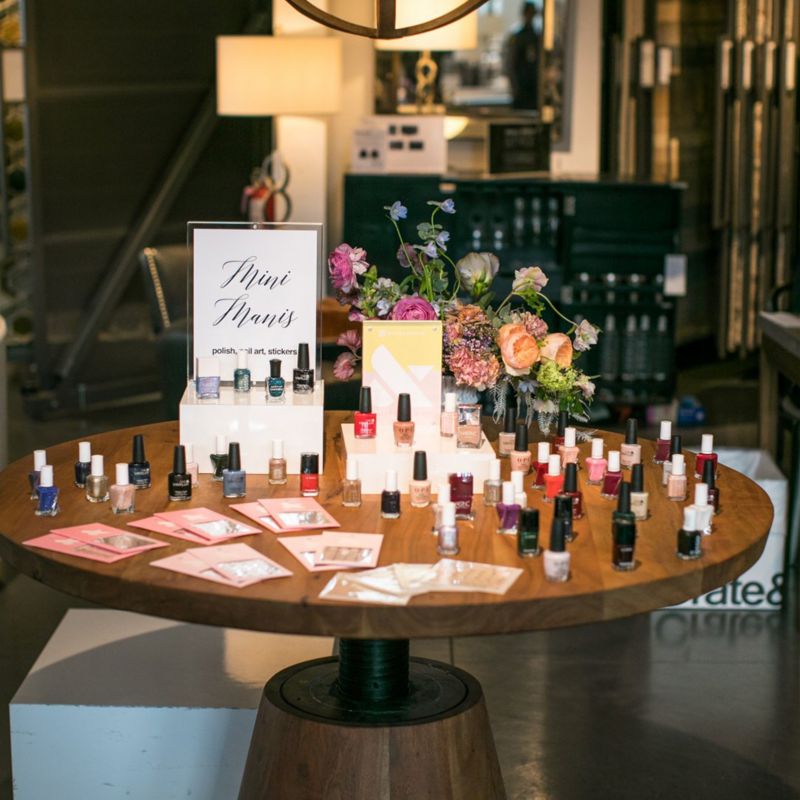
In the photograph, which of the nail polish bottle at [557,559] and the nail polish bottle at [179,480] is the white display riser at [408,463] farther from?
the nail polish bottle at [557,559]

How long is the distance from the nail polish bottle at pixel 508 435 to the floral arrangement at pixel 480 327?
7cm

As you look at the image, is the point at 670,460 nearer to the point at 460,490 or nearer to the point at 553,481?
the point at 553,481

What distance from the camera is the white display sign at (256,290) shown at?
2869 mm

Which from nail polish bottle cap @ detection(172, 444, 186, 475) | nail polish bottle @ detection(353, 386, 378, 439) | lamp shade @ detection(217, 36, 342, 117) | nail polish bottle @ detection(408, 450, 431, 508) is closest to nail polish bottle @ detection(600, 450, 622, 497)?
nail polish bottle @ detection(408, 450, 431, 508)

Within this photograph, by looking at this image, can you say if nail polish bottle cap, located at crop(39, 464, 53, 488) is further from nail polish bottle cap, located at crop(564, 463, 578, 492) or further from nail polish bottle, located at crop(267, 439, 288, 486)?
nail polish bottle cap, located at crop(564, 463, 578, 492)

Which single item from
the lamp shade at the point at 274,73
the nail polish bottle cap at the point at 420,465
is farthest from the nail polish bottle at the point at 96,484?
the lamp shade at the point at 274,73

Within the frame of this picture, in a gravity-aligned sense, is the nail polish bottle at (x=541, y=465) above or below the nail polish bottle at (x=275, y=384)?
below

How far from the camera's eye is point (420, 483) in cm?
244

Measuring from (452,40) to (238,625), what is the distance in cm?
545

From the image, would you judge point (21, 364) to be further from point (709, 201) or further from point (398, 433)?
point (398, 433)

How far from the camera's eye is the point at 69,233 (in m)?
8.01

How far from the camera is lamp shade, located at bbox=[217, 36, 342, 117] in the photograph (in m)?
6.91

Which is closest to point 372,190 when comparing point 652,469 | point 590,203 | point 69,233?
point 590,203

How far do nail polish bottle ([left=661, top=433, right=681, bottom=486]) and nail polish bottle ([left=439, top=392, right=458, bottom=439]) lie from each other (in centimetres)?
40
